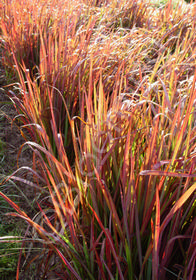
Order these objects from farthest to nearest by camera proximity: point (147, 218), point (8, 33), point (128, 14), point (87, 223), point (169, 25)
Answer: point (128, 14) → point (169, 25) → point (8, 33) → point (87, 223) → point (147, 218)

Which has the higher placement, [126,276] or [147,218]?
[147,218]

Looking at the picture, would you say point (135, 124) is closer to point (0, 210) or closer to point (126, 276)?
point (126, 276)

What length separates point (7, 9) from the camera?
2273mm

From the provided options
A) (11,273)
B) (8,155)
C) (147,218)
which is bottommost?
(11,273)

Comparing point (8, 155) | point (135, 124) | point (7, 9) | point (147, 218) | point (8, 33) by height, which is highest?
point (7, 9)

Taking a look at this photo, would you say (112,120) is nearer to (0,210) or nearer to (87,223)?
(87,223)

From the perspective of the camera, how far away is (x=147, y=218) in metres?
0.70

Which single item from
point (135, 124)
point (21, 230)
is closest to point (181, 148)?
point (135, 124)

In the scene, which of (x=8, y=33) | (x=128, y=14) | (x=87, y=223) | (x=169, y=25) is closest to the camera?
(x=87, y=223)

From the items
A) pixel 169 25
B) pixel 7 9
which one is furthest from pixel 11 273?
pixel 169 25

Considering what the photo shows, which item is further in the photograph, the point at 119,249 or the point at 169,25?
the point at 169,25

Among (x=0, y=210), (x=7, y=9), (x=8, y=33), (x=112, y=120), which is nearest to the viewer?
(x=112, y=120)

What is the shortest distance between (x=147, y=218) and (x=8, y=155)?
0.92 m

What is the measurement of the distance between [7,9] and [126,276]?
2333mm
